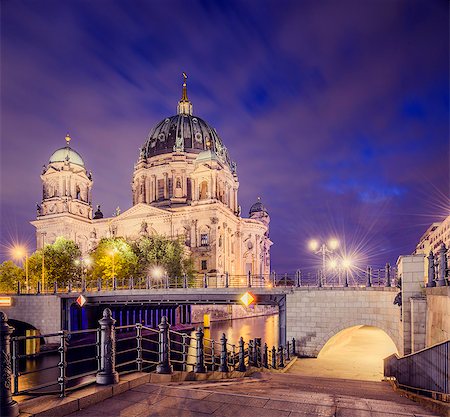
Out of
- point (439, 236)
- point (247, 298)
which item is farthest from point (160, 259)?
point (439, 236)

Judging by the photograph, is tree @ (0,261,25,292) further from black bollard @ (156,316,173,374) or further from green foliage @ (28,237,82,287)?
black bollard @ (156,316,173,374)

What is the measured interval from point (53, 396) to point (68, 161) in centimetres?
7346

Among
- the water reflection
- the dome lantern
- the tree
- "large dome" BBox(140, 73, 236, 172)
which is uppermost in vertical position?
the dome lantern

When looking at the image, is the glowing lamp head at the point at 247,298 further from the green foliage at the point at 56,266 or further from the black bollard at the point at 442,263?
the green foliage at the point at 56,266

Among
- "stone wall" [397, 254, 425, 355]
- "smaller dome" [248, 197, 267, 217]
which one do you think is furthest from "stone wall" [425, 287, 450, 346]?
"smaller dome" [248, 197, 267, 217]

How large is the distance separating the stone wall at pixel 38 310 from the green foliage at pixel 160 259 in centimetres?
1473

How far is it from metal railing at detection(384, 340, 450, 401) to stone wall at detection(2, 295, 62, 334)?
3861cm

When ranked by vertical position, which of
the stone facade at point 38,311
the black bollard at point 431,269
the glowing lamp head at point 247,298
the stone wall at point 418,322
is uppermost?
the black bollard at point 431,269

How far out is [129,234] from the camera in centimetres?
7319

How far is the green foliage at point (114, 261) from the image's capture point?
53.7m

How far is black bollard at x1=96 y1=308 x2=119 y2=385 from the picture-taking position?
286 inches

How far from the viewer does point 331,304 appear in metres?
25.4

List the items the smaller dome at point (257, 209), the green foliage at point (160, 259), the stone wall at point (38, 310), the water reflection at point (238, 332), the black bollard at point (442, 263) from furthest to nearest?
the smaller dome at point (257, 209), the green foliage at point (160, 259), the water reflection at point (238, 332), the stone wall at point (38, 310), the black bollard at point (442, 263)

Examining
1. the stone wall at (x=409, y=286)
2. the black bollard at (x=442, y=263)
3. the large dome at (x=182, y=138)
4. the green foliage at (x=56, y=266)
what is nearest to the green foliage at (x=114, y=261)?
the green foliage at (x=56, y=266)
